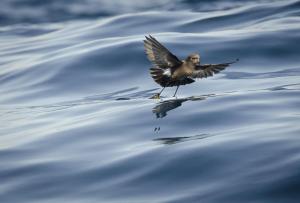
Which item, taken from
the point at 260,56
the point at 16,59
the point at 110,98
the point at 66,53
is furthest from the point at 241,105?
the point at 16,59

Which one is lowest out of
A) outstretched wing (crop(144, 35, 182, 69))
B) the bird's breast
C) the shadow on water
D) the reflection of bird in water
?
the shadow on water

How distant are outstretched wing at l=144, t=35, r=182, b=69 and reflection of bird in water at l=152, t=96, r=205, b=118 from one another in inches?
26.3

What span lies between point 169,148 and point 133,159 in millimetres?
488

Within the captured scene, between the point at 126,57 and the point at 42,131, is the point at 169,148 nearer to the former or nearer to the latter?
the point at 42,131

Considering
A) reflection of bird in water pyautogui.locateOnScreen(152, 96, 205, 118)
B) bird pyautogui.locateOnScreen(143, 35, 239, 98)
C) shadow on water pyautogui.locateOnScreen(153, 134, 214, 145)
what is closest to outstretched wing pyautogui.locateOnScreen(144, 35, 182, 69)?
bird pyautogui.locateOnScreen(143, 35, 239, 98)

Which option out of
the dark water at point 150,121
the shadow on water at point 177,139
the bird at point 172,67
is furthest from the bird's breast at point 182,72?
the shadow on water at point 177,139

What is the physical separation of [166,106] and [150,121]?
2.90ft

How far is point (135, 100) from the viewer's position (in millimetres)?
15305

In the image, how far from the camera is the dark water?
33.2 ft

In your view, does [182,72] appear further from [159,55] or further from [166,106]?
[166,106]

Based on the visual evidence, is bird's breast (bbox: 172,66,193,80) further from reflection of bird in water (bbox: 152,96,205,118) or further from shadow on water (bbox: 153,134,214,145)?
shadow on water (bbox: 153,134,214,145)

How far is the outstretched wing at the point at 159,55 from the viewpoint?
13.1 metres

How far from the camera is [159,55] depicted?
1311cm

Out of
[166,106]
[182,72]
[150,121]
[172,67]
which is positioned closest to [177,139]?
[150,121]
